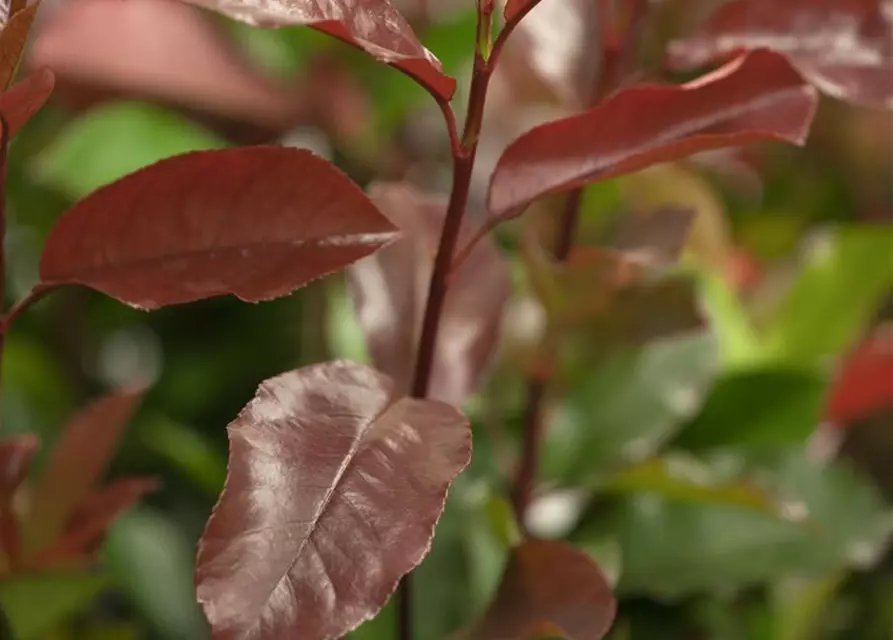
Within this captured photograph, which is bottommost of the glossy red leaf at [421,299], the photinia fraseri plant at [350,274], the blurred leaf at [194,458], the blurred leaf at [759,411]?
the blurred leaf at [194,458]

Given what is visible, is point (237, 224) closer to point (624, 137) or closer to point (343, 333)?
point (624, 137)

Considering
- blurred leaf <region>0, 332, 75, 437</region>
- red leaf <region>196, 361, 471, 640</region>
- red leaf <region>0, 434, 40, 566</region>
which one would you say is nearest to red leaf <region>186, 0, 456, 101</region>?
red leaf <region>196, 361, 471, 640</region>

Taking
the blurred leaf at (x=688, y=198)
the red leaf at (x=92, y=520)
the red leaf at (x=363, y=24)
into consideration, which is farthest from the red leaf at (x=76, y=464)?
the blurred leaf at (x=688, y=198)

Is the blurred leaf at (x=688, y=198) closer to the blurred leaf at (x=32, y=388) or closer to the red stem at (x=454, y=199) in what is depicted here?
the red stem at (x=454, y=199)

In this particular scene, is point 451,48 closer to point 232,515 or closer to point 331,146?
point 331,146

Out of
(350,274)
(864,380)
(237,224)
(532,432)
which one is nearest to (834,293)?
(864,380)

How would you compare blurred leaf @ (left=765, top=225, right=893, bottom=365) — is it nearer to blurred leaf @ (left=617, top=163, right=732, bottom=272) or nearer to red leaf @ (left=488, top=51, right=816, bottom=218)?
blurred leaf @ (left=617, top=163, right=732, bottom=272)
